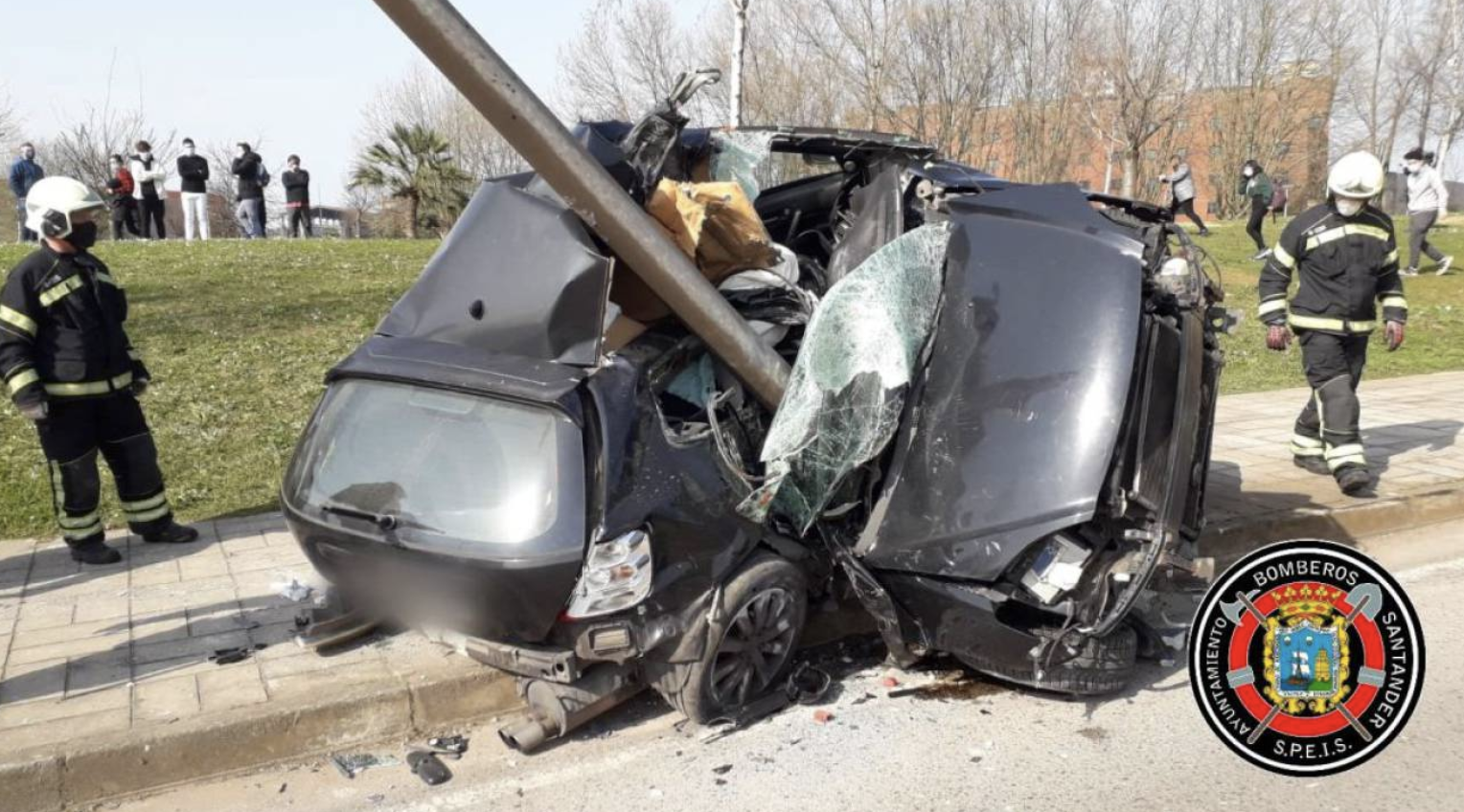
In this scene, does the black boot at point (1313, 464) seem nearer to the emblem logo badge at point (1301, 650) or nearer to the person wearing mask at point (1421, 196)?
the emblem logo badge at point (1301, 650)

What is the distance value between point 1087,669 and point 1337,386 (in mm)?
3501

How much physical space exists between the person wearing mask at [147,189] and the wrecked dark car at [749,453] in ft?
51.5

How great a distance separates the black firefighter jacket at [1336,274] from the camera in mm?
6555

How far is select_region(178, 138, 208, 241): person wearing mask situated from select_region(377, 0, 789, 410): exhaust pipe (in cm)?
1467

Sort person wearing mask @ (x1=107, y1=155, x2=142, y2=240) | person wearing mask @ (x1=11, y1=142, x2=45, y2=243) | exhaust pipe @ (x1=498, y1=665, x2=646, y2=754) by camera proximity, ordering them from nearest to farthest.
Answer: exhaust pipe @ (x1=498, y1=665, x2=646, y2=754) → person wearing mask @ (x1=11, y1=142, x2=45, y2=243) → person wearing mask @ (x1=107, y1=155, x2=142, y2=240)

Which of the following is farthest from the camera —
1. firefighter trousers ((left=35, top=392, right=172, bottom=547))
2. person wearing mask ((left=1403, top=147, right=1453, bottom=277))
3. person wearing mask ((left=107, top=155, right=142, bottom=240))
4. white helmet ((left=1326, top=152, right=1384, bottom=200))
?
person wearing mask ((left=107, top=155, right=142, bottom=240))

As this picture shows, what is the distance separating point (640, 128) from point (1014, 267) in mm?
1585

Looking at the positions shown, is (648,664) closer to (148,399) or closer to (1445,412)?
(148,399)

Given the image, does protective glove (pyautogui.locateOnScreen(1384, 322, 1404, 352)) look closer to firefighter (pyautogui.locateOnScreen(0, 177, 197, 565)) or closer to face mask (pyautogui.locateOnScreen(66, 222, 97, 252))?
firefighter (pyautogui.locateOnScreen(0, 177, 197, 565))

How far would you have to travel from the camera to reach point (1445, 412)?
358 inches

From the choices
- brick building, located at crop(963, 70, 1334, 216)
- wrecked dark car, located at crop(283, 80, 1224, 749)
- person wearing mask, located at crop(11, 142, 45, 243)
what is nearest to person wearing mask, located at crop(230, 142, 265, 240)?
person wearing mask, located at crop(11, 142, 45, 243)

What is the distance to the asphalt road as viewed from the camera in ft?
11.9

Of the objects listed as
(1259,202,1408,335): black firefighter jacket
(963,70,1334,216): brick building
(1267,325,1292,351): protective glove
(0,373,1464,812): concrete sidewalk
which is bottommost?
(0,373,1464,812): concrete sidewalk

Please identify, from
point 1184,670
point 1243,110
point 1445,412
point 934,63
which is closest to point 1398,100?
point 1243,110
